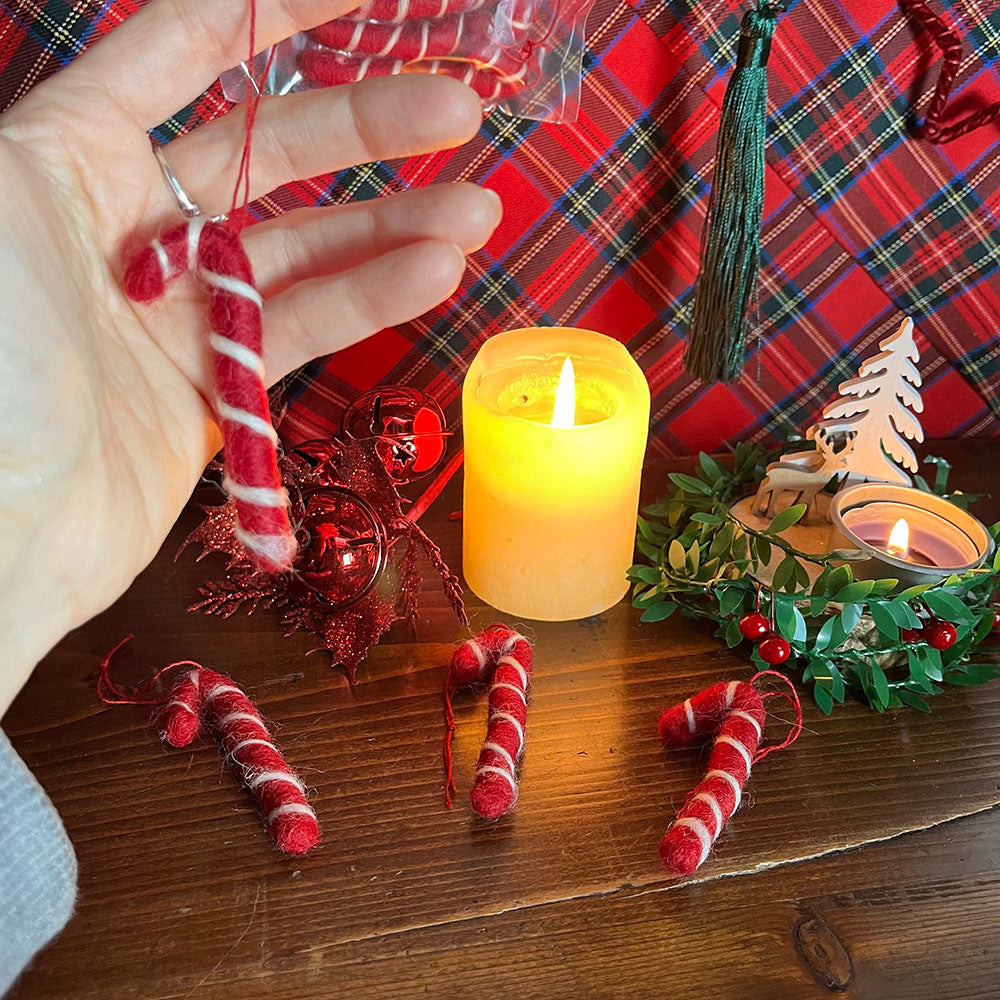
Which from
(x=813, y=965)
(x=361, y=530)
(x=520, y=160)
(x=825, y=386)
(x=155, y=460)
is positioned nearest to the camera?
(x=813, y=965)

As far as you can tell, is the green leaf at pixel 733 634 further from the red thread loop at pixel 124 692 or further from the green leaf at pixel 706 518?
the red thread loop at pixel 124 692

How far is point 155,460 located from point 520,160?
50cm

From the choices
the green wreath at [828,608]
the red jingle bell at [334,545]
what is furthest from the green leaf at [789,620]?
the red jingle bell at [334,545]

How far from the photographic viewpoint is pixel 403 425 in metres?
1.01

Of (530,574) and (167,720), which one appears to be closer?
(167,720)

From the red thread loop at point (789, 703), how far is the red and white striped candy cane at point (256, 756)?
35 cm

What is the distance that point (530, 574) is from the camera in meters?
0.92

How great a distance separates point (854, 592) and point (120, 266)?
2.09 ft

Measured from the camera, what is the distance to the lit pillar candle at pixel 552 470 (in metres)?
0.87

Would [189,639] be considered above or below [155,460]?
below

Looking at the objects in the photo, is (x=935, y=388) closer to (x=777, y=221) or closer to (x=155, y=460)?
(x=777, y=221)

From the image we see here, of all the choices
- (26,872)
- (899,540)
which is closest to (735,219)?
(899,540)

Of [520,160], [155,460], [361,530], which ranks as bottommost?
[361,530]

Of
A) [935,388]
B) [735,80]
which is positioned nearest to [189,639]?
[735,80]
